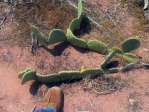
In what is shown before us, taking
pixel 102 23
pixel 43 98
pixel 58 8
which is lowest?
pixel 43 98

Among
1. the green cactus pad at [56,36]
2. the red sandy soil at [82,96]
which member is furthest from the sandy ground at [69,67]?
the green cactus pad at [56,36]

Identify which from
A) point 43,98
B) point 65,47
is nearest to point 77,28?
point 65,47

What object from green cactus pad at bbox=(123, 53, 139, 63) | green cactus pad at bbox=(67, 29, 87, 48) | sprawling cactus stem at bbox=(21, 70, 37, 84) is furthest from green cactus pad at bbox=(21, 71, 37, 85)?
green cactus pad at bbox=(123, 53, 139, 63)

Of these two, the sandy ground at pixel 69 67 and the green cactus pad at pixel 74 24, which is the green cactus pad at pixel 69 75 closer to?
the sandy ground at pixel 69 67

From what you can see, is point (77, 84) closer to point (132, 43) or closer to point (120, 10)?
point (132, 43)

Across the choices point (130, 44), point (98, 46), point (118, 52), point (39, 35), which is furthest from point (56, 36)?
point (130, 44)

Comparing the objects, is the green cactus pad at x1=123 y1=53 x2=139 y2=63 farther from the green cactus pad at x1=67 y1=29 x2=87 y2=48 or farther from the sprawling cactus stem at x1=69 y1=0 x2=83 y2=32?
the sprawling cactus stem at x1=69 y1=0 x2=83 y2=32
